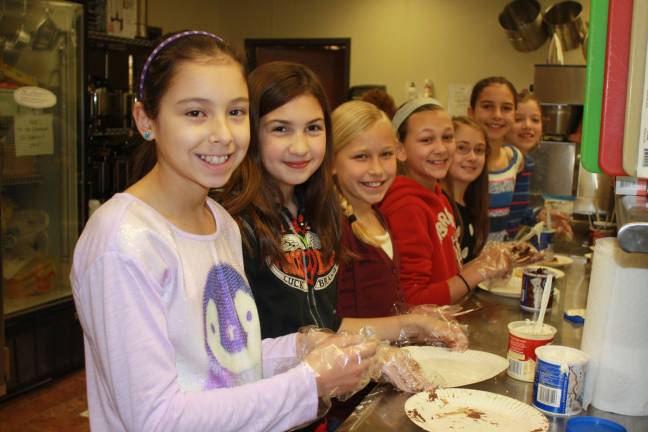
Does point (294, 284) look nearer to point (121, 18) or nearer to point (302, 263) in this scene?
point (302, 263)

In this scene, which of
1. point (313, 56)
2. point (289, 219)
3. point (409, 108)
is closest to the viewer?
point (289, 219)

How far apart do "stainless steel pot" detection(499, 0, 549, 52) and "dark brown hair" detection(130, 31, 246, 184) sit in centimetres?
458

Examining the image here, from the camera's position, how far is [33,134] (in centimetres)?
333

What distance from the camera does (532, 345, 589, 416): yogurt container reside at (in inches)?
50.1

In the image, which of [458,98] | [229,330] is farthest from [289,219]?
[458,98]

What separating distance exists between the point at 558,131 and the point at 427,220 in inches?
98.3

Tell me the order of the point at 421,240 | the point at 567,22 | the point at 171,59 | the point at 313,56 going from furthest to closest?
the point at 313,56 < the point at 567,22 < the point at 421,240 < the point at 171,59

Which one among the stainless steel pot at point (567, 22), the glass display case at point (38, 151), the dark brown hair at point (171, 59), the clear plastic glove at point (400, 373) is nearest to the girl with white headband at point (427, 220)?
the clear plastic glove at point (400, 373)

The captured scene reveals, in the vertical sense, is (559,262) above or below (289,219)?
below

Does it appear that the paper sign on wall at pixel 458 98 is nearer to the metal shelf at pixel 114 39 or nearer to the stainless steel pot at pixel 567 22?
the stainless steel pot at pixel 567 22

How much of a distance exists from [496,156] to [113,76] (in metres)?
2.57

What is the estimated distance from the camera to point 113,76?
4.36 meters

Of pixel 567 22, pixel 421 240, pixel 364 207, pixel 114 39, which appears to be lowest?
pixel 421 240

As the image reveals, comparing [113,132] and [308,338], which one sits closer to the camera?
[308,338]
